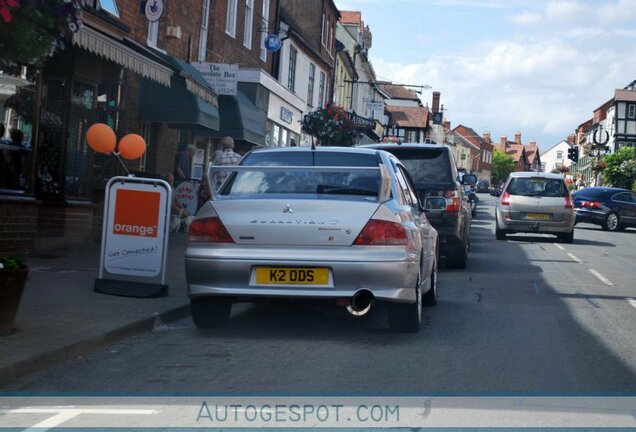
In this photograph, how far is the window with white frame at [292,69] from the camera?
36500 millimetres

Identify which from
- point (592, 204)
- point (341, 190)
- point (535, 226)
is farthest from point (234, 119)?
point (592, 204)

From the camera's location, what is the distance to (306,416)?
547cm

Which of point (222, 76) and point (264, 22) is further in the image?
point (264, 22)

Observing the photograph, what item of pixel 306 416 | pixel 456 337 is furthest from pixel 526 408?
pixel 456 337

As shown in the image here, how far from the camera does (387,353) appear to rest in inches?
296

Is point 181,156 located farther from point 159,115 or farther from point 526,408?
point 526,408

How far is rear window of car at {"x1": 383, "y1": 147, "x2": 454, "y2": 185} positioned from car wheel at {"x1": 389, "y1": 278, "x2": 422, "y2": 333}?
590cm

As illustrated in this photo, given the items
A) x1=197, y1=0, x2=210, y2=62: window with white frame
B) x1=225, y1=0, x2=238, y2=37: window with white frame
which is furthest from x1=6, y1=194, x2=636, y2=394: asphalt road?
x1=225, y1=0, x2=238, y2=37: window with white frame

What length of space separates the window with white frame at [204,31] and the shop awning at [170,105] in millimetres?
4793

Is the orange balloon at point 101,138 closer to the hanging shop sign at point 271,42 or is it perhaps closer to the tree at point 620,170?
the hanging shop sign at point 271,42

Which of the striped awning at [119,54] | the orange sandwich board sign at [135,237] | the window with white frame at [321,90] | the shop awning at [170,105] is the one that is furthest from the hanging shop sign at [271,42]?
the orange sandwich board sign at [135,237]

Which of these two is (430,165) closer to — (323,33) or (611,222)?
(611,222)

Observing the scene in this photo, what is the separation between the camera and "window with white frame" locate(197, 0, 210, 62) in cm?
2343

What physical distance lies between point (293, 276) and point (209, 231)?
2.74 ft
